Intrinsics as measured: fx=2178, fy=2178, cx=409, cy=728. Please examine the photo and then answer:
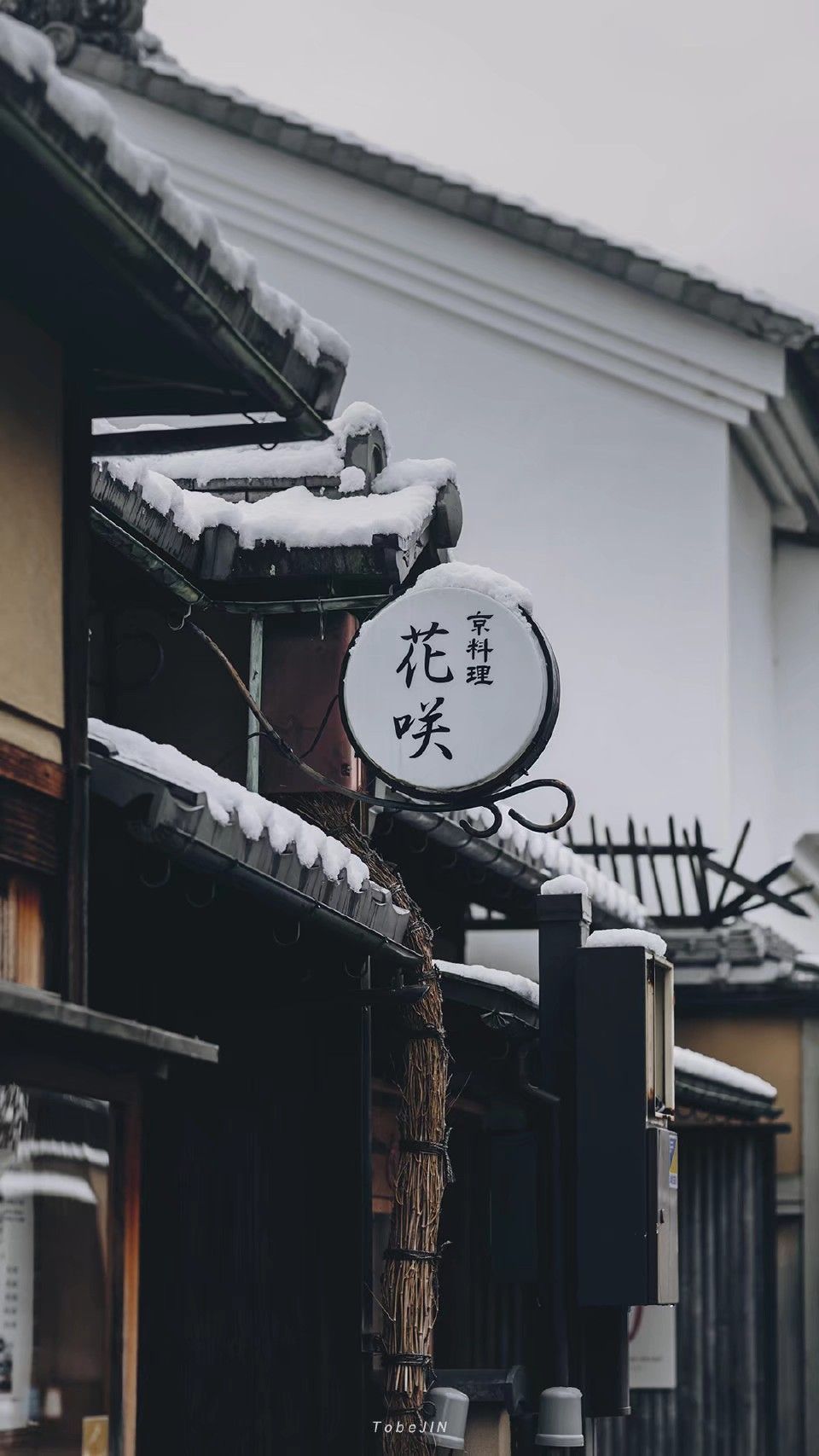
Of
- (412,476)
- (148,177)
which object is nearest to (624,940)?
(412,476)

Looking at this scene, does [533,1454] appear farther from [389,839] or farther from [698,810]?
[698,810]

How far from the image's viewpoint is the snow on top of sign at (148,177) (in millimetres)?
5727

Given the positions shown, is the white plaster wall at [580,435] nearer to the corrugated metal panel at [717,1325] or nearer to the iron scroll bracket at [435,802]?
the corrugated metal panel at [717,1325]

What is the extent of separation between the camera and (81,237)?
6758mm

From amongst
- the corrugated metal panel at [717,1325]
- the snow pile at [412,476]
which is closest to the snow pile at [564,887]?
the snow pile at [412,476]

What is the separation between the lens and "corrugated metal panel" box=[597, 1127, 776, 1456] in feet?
55.5

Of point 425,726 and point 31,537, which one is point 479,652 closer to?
point 425,726

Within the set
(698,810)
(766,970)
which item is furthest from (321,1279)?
(698,810)

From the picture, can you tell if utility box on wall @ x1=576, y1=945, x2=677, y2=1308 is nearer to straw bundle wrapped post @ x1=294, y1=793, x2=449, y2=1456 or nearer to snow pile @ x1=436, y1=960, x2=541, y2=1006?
snow pile @ x1=436, y1=960, x2=541, y2=1006

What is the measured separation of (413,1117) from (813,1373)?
9.58 m

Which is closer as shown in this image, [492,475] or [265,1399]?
[265,1399]

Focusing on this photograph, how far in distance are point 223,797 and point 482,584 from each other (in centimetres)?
252

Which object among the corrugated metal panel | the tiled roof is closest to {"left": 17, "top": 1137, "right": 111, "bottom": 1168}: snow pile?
the tiled roof

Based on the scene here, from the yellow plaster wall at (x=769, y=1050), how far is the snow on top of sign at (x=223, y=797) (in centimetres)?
1097
